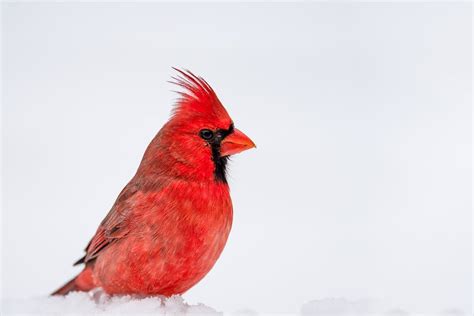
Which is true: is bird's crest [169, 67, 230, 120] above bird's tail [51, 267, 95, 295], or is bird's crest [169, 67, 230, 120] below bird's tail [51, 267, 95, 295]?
above

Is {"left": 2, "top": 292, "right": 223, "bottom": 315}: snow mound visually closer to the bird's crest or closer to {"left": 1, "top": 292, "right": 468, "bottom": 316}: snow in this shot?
{"left": 1, "top": 292, "right": 468, "bottom": 316}: snow

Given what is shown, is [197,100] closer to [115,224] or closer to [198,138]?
[198,138]

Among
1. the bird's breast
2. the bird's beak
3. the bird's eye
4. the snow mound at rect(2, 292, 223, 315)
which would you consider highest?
the bird's eye

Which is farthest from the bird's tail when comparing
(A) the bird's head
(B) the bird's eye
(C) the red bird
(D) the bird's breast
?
(B) the bird's eye

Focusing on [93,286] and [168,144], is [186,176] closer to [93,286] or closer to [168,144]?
[168,144]

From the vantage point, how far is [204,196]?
1.94 m

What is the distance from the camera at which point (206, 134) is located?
1988 mm

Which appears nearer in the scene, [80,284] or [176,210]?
[176,210]

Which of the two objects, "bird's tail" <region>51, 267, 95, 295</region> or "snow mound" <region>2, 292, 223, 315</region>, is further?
"bird's tail" <region>51, 267, 95, 295</region>

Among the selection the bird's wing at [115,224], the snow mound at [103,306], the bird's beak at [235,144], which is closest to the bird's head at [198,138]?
the bird's beak at [235,144]

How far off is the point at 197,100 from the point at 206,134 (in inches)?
4.4

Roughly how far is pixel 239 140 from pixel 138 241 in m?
0.44

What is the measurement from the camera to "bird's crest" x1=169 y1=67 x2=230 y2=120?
2.00m

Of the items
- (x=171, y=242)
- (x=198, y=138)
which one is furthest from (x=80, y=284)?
(x=198, y=138)
